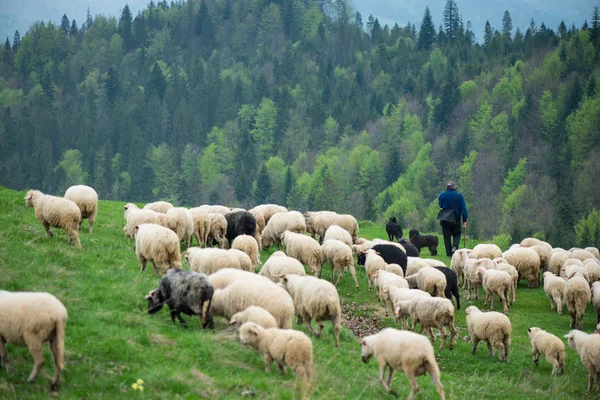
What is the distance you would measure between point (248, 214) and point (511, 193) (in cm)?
10094

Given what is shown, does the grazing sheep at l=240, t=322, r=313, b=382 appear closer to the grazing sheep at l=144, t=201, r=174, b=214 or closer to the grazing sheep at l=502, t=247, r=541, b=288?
the grazing sheep at l=144, t=201, r=174, b=214

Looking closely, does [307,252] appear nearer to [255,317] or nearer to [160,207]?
[160,207]

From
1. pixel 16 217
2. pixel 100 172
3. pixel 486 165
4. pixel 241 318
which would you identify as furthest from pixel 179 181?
pixel 241 318

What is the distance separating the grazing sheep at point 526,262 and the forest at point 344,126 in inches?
2767

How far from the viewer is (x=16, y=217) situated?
2167 cm

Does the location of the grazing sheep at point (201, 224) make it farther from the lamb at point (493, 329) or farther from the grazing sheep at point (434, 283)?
the lamb at point (493, 329)

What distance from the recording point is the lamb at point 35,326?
33.4 ft

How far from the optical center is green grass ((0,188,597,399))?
1066cm

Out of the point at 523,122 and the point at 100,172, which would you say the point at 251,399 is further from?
the point at 100,172

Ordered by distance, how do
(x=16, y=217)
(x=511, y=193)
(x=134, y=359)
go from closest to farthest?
(x=134, y=359) → (x=16, y=217) → (x=511, y=193)

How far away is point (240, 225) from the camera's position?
74.2 ft

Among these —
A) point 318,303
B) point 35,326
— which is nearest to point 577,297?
point 318,303

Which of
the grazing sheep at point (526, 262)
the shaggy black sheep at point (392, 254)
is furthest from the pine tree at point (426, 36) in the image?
the shaggy black sheep at point (392, 254)

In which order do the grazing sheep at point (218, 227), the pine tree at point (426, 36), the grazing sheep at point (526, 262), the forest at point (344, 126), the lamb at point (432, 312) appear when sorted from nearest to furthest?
the lamb at point (432, 312) → the grazing sheep at point (218, 227) → the grazing sheep at point (526, 262) → the forest at point (344, 126) → the pine tree at point (426, 36)
